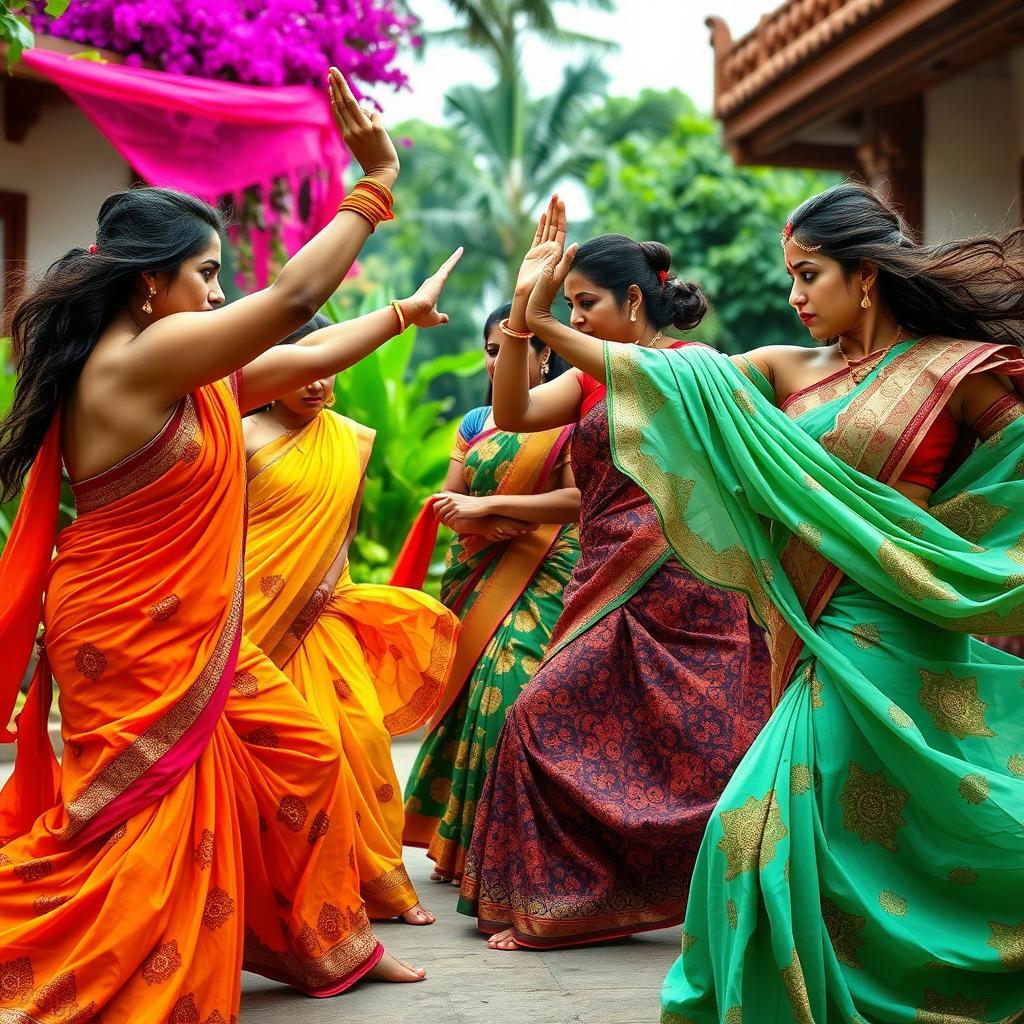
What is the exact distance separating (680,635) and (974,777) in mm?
1599

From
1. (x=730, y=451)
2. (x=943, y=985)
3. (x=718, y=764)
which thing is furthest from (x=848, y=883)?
(x=718, y=764)

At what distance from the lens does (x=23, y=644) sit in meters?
3.46

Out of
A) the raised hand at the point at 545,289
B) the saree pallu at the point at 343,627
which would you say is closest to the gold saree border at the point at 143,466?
the raised hand at the point at 545,289

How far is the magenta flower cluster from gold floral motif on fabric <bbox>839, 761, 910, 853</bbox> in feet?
23.7

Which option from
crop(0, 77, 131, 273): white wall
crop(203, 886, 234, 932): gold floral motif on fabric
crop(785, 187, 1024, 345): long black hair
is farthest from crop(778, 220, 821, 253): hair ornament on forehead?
crop(0, 77, 131, 273): white wall

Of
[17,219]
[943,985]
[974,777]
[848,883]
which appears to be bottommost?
[943,985]

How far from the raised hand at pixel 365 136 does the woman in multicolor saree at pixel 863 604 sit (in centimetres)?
52

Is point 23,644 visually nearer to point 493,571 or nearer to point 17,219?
point 493,571

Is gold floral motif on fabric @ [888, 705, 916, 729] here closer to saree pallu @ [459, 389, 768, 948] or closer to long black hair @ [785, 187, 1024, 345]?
long black hair @ [785, 187, 1024, 345]

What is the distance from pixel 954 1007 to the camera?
3.27m

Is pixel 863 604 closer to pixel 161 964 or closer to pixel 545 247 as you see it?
pixel 545 247

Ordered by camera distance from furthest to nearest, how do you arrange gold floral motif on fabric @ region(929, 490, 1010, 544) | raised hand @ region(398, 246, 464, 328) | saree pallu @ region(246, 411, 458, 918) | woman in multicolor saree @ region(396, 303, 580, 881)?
1. woman in multicolor saree @ region(396, 303, 580, 881)
2. saree pallu @ region(246, 411, 458, 918)
3. raised hand @ region(398, 246, 464, 328)
4. gold floral motif on fabric @ region(929, 490, 1010, 544)

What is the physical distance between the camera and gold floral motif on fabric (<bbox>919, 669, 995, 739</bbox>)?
342cm

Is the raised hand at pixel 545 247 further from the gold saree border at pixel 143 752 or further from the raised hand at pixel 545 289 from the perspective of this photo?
the gold saree border at pixel 143 752
